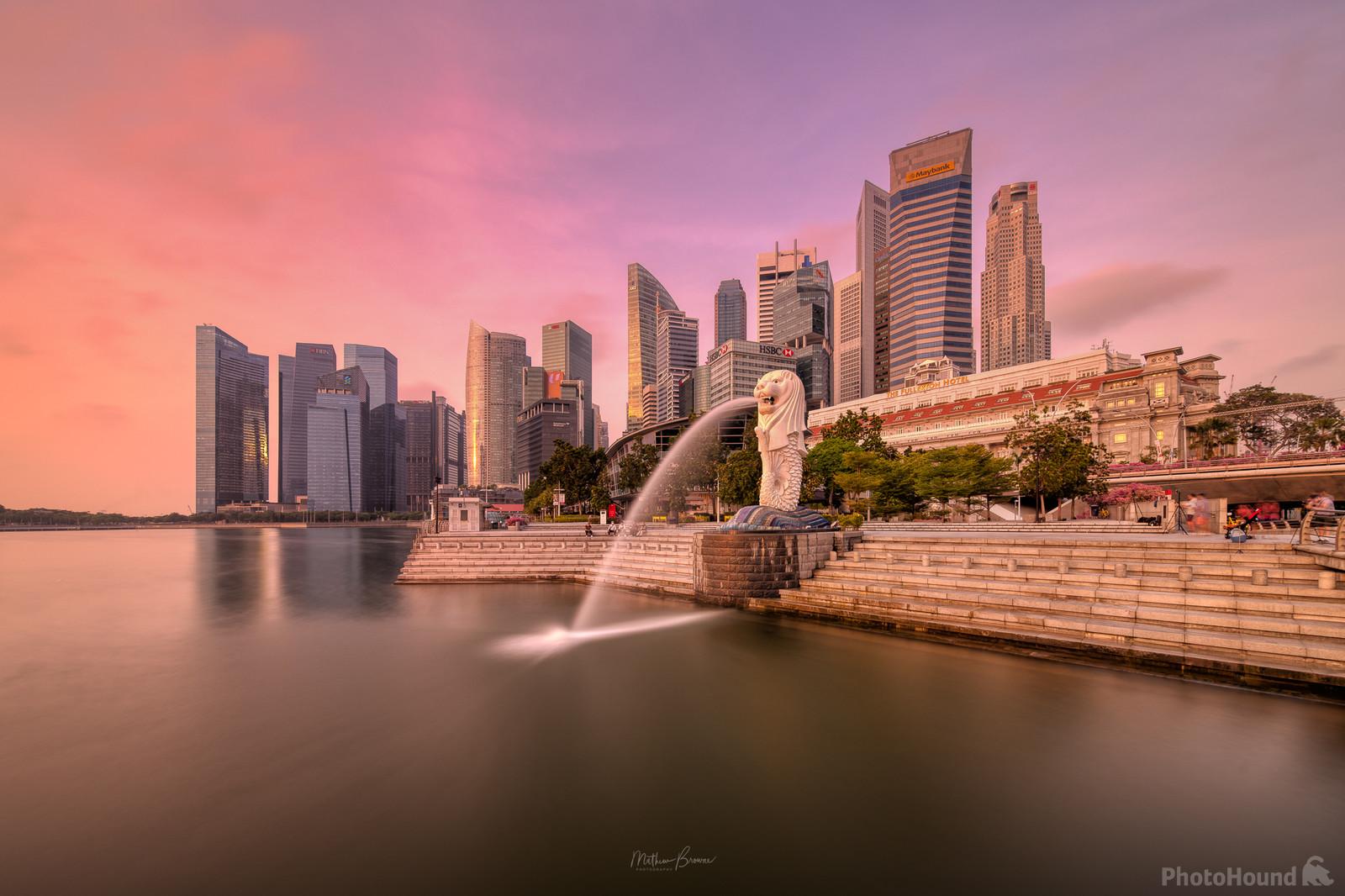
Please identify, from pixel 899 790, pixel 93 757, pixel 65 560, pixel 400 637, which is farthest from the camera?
pixel 65 560

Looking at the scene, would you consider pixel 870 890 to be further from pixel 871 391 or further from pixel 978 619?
pixel 871 391

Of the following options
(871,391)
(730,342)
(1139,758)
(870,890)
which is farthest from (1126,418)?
(871,391)

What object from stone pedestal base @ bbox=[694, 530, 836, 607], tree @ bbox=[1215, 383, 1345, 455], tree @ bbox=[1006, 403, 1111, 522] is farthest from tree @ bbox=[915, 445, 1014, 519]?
stone pedestal base @ bbox=[694, 530, 836, 607]

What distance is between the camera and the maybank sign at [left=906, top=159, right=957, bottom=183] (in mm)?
155250

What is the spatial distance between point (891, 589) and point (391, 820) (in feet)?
49.6

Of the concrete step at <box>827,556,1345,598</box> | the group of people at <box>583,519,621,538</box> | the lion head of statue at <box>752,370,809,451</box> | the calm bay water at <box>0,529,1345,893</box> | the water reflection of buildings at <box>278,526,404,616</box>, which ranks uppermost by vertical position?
the lion head of statue at <box>752,370,809,451</box>

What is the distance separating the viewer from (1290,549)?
13.2 metres

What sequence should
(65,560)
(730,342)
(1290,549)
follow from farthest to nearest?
(730,342) → (65,560) → (1290,549)

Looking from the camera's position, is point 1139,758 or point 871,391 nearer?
point 1139,758

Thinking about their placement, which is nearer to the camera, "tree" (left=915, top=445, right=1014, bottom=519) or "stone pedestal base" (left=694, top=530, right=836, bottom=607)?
"stone pedestal base" (left=694, top=530, right=836, bottom=607)

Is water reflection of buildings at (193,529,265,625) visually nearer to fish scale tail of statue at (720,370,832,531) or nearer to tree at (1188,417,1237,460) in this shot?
fish scale tail of statue at (720,370,832,531)

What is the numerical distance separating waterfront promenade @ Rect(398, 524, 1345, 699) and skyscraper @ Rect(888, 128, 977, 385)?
5553 inches

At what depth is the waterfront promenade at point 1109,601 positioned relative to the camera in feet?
35.8

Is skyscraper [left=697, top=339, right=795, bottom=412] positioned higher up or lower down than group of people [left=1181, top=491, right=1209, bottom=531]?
higher up
